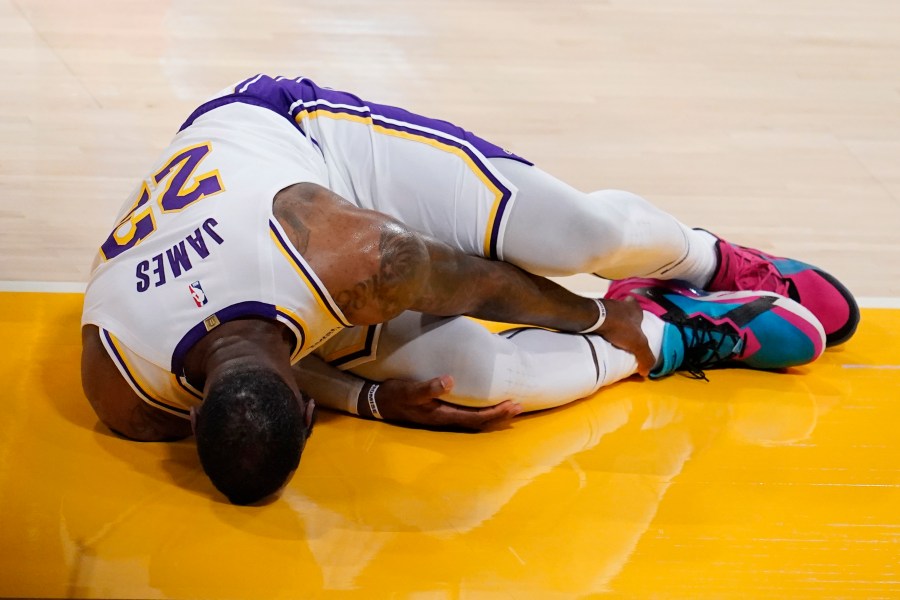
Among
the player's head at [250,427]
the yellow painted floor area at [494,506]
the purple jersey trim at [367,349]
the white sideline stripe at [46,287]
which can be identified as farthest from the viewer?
the white sideline stripe at [46,287]

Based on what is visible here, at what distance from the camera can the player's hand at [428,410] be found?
78.3 inches

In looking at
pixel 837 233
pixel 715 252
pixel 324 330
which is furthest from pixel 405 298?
pixel 837 233

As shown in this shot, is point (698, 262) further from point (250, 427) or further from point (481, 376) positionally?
point (250, 427)

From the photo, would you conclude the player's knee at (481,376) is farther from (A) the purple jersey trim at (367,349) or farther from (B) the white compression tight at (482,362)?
(A) the purple jersey trim at (367,349)

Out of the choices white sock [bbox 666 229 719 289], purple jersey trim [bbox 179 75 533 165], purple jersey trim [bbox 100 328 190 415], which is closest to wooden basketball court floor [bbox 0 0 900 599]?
purple jersey trim [bbox 100 328 190 415]

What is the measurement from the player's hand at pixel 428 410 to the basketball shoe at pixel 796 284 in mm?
723

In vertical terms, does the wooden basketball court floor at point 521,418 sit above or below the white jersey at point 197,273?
below

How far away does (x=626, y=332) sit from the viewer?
2199mm

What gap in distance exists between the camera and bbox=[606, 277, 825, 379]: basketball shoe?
2.27m

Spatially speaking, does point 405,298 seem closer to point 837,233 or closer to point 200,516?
point 200,516

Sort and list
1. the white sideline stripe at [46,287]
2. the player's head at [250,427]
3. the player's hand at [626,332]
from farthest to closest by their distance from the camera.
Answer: the white sideline stripe at [46,287] → the player's hand at [626,332] → the player's head at [250,427]

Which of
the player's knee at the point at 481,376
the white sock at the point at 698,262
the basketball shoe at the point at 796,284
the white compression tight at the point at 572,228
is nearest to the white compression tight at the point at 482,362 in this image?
the player's knee at the point at 481,376

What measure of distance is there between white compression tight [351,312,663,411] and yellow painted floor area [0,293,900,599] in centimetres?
8

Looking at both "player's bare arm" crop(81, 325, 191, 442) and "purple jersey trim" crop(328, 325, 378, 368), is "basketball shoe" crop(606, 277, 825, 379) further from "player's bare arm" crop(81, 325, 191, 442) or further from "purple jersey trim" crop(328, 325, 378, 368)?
"player's bare arm" crop(81, 325, 191, 442)
